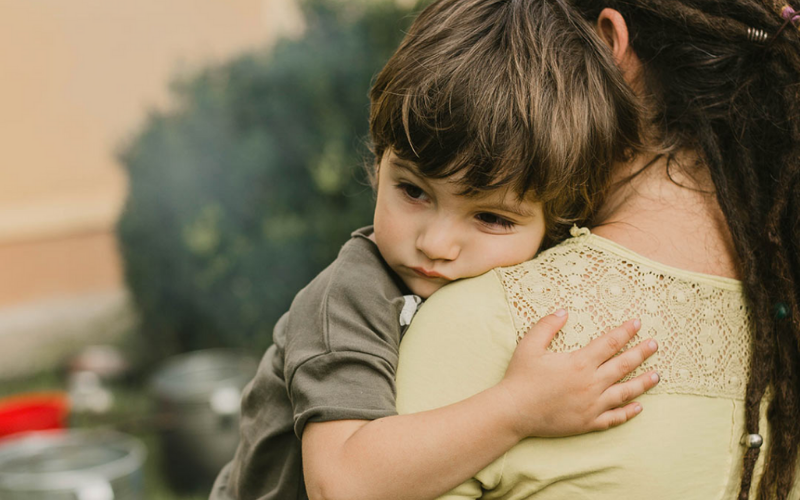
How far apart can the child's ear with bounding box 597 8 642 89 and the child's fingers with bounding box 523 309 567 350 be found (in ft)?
1.92

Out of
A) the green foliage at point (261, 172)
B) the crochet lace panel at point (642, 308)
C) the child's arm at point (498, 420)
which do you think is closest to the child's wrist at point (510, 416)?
the child's arm at point (498, 420)

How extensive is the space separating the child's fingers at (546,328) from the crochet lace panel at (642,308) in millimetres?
19

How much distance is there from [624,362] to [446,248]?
357 millimetres

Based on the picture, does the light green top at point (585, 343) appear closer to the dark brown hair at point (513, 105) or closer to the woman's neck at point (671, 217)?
the woman's neck at point (671, 217)

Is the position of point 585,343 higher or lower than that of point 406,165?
lower

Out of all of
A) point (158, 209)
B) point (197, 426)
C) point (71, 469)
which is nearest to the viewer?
point (71, 469)

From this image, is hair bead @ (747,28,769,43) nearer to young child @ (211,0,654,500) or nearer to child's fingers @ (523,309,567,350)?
young child @ (211,0,654,500)

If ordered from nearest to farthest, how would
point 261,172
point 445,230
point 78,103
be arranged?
point 445,230 → point 261,172 → point 78,103

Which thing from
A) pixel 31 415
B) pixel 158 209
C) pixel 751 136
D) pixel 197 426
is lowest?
pixel 197 426

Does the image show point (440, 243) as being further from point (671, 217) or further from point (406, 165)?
point (671, 217)

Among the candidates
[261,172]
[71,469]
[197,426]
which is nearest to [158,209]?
[261,172]

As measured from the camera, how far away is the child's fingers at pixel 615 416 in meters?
1.25

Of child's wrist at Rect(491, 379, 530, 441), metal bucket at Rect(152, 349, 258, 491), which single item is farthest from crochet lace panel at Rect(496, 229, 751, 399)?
metal bucket at Rect(152, 349, 258, 491)

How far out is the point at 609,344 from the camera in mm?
1272
